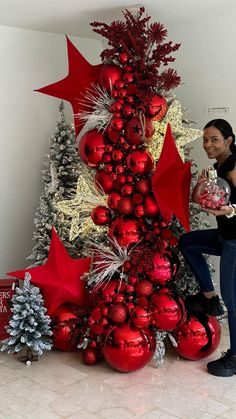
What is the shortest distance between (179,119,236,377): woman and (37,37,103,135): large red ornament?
0.65m

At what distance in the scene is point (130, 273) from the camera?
252 centimetres

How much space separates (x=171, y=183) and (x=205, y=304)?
631mm

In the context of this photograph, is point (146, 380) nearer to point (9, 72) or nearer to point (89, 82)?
point (89, 82)

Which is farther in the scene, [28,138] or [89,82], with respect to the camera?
[28,138]

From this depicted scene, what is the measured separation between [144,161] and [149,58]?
1.69 feet

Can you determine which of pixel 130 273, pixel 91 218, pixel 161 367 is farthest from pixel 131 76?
pixel 161 367

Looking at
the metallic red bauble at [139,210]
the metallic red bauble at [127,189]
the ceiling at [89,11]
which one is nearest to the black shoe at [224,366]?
the metallic red bauble at [139,210]

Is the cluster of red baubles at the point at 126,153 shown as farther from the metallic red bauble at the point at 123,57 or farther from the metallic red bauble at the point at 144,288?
the metallic red bauble at the point at 144,288

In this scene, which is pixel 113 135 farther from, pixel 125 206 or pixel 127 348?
pixel 127 348

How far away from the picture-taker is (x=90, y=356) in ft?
8.41

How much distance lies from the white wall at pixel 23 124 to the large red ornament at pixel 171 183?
1.10m

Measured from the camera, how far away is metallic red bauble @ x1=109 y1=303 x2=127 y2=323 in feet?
8.03

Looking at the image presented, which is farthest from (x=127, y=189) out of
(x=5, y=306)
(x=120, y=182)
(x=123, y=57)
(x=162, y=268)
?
(x=5, y=306)

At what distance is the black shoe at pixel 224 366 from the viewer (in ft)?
8.01
